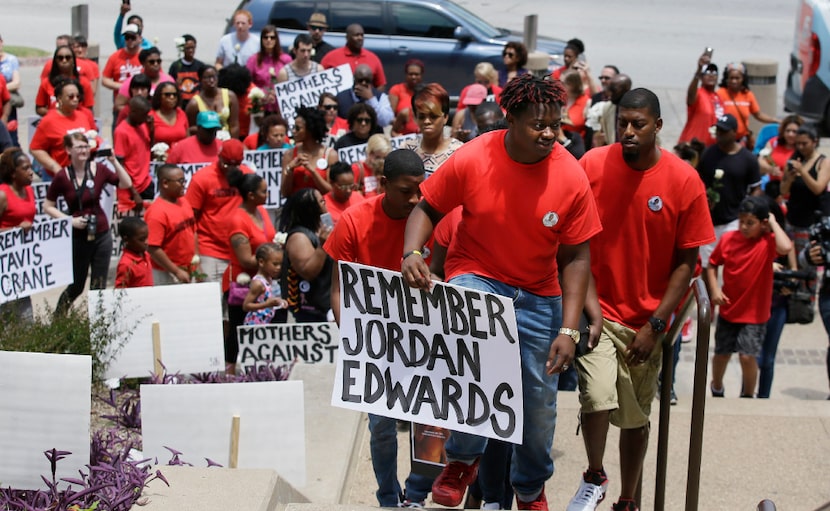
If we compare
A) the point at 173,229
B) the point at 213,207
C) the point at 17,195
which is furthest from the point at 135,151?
the point at 173,229

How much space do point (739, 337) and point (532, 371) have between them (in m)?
4.17

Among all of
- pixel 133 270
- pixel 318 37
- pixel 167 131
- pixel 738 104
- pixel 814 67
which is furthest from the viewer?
pixel 814 67

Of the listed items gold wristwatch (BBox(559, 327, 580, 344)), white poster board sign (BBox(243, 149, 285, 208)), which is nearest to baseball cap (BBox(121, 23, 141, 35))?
white poster board sign (BBox(243, 149, 285, 208))

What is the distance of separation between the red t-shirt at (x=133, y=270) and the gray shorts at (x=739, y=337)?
4144mm

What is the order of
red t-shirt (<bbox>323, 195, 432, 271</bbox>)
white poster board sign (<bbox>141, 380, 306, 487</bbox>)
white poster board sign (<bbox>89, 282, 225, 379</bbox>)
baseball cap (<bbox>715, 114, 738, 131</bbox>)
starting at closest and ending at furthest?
1. red t-shirt (<bbox>323, 195, 432, 271</bbox>)
2. white poster board sign (<bbox>141, 380, 306, 487</bbox>)
3. white poster board sign (<bbox>89, 282, 225, 379</bbox>)
4. baseball cap (<bbox>715, 114, 738, 131</bbox>)

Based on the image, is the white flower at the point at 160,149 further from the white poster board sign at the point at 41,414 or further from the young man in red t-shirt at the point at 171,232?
the white poster board sign at the point at 41,414

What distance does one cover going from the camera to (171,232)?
30.1 feet

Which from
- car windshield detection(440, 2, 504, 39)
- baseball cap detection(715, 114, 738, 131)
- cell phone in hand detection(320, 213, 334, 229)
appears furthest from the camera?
car windshield detection(440, 2, 504, 39)

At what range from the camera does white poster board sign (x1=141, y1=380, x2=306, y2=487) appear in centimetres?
601

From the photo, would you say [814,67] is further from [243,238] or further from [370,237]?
[370,237]

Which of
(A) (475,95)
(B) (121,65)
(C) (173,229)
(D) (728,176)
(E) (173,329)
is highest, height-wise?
(B) (121,65)

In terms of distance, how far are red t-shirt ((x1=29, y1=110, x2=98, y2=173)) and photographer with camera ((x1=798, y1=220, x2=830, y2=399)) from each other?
20.4 feet

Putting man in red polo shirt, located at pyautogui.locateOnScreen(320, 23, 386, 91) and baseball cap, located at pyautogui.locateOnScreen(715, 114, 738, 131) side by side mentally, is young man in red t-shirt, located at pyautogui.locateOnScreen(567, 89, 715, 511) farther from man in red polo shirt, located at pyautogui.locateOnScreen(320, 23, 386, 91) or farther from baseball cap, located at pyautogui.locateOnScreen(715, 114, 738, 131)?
man in red polo shirt, located at pyautogui.locateOnScreen(320, 23, 386, 91)

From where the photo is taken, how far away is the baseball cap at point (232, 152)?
9.60 meters
